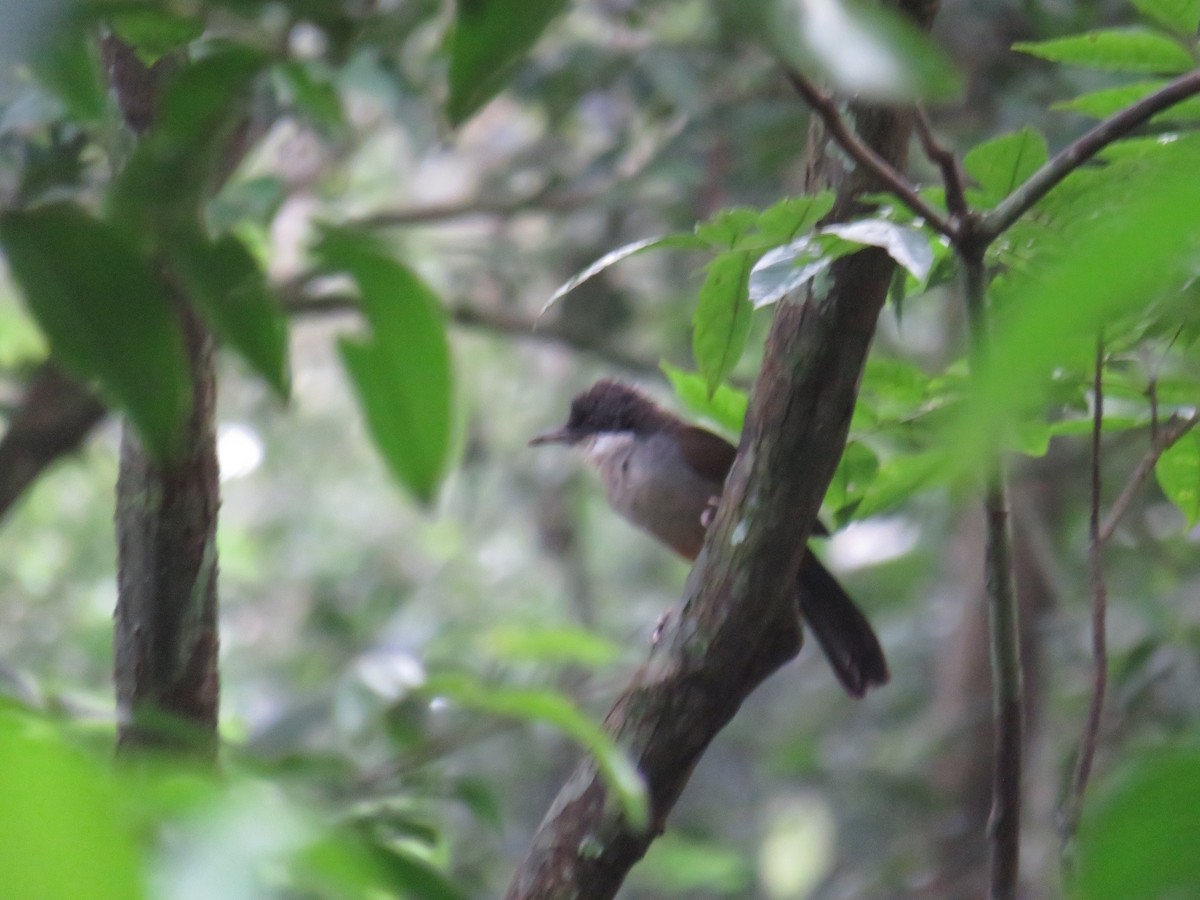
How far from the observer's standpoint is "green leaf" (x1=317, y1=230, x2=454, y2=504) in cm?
87

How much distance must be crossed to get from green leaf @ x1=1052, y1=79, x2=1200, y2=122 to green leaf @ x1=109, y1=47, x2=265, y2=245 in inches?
48.0

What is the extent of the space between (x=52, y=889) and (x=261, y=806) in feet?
0.43

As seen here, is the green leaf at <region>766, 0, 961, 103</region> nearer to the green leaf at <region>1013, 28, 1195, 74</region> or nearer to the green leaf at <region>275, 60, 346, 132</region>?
the green leaf at <region>275, 60, 346, 132</region>

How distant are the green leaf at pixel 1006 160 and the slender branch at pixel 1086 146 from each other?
0.14m

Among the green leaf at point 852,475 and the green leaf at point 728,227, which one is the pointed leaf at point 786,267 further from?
the green leaf at point 852,475

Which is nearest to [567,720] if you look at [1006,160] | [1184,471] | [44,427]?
[1006,160]

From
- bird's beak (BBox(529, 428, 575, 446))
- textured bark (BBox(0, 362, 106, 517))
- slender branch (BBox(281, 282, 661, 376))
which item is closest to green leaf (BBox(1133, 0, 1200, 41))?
textured bark (BBox(0, 362, 106, 517))

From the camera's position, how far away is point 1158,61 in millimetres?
1722

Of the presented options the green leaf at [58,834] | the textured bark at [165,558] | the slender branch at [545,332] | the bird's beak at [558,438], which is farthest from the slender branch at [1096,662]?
the slender branch at [545,332]

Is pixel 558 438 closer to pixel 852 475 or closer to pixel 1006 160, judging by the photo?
pixel 852 475

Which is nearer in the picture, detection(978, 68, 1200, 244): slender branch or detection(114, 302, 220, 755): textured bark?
detection(978, 68, 1200, 244): slender branch

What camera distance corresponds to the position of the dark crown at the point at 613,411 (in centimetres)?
468

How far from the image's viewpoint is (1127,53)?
5.65 feet

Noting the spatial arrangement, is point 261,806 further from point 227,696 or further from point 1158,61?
point 227,696
